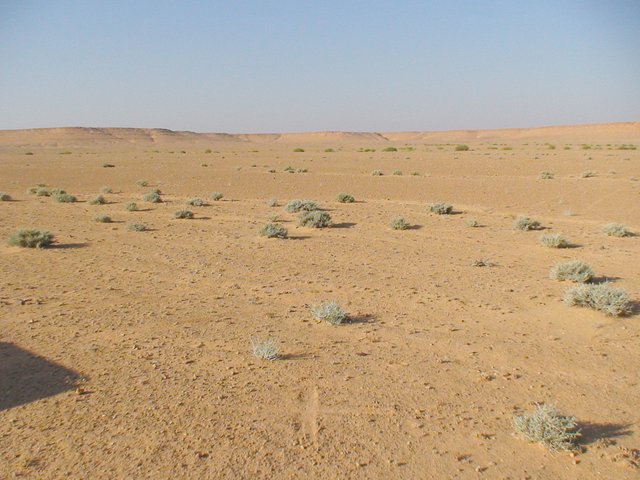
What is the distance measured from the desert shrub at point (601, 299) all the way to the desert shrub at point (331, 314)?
326cm

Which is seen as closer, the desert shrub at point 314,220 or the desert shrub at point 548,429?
the desert shrub at point 548,429

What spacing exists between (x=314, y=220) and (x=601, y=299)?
25.8 feet

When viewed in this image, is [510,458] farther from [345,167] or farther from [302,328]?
[345,167]

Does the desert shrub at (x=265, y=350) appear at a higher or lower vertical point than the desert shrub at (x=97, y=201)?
higher

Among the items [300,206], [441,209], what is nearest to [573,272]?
[441,209]

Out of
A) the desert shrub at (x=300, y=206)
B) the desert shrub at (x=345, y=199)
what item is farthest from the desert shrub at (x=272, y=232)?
the desert shrub at (x=345, y=199)

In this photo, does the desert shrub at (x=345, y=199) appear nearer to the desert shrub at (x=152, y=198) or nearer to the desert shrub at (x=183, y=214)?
the desert shrub at (x=183, y=214)

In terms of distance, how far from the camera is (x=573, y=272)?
8.39 meters

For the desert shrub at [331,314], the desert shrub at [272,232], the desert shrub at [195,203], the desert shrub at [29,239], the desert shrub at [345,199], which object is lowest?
the desert shrub at [345,199]

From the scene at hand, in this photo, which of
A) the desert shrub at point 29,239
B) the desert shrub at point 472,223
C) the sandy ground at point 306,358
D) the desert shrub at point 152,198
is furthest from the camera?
the desert shrub at point 152,198

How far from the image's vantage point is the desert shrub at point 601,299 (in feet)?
21.8

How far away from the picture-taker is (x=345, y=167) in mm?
34250

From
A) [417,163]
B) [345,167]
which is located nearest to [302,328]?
[345,167]

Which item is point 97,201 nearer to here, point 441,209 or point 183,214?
point 183,214
